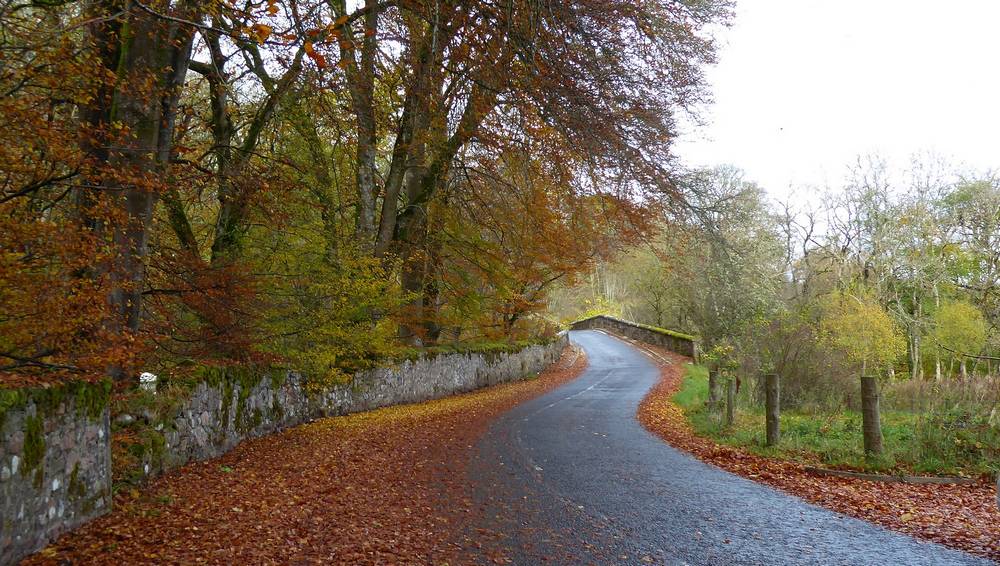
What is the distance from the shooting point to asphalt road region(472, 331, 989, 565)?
5094 mm

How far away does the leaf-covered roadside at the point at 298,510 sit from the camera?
4.98m

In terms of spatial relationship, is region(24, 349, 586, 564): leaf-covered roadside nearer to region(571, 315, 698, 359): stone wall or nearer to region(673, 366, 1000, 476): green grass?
region(673, 366, 1000, 476): green grass

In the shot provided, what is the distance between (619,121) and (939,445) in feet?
22.6

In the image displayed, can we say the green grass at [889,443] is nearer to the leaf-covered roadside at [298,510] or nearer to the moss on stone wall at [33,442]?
the leaf-covered roadside at [298,510]

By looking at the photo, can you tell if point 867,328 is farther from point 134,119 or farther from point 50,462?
point 50,462

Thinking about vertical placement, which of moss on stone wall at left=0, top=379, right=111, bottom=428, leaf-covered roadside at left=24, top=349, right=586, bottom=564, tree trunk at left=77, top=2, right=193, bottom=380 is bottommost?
leaf-covered roadside at left=24, top=349, right=586, bottom=564

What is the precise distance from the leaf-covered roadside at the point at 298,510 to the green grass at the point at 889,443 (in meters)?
5.02

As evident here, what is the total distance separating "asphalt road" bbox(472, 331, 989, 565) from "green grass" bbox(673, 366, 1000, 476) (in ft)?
5.73

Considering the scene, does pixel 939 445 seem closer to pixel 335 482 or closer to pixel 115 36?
pixel 335 482

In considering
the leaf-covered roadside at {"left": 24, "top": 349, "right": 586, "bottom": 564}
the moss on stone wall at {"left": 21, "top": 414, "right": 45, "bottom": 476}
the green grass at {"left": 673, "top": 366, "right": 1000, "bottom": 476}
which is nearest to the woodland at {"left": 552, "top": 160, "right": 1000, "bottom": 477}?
the green grass at {"left": 673, "top": 366, "right": 1000, "bottom": 476}

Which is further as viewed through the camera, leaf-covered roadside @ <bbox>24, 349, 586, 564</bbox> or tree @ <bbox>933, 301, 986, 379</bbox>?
tree @ <bbox>933, 301, 986, 379</bbox>

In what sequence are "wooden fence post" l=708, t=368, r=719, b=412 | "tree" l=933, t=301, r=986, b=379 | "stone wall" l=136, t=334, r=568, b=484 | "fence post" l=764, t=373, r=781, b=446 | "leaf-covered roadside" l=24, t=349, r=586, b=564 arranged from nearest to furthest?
"leaf-covered roadside" l=24, t=349, r=586, b=564, "stone wall" l=136, t=334, r=568, b=484, "fence post" l=764, t=373, r=781, b=446, "wooden fence post" l=708, t=368, r=719, b=412, "tree" l=933, t=301, r=986, b=379

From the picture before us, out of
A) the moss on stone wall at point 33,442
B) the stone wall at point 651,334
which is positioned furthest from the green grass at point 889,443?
the stone wall at point 651,334

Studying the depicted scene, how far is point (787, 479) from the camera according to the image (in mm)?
8023
